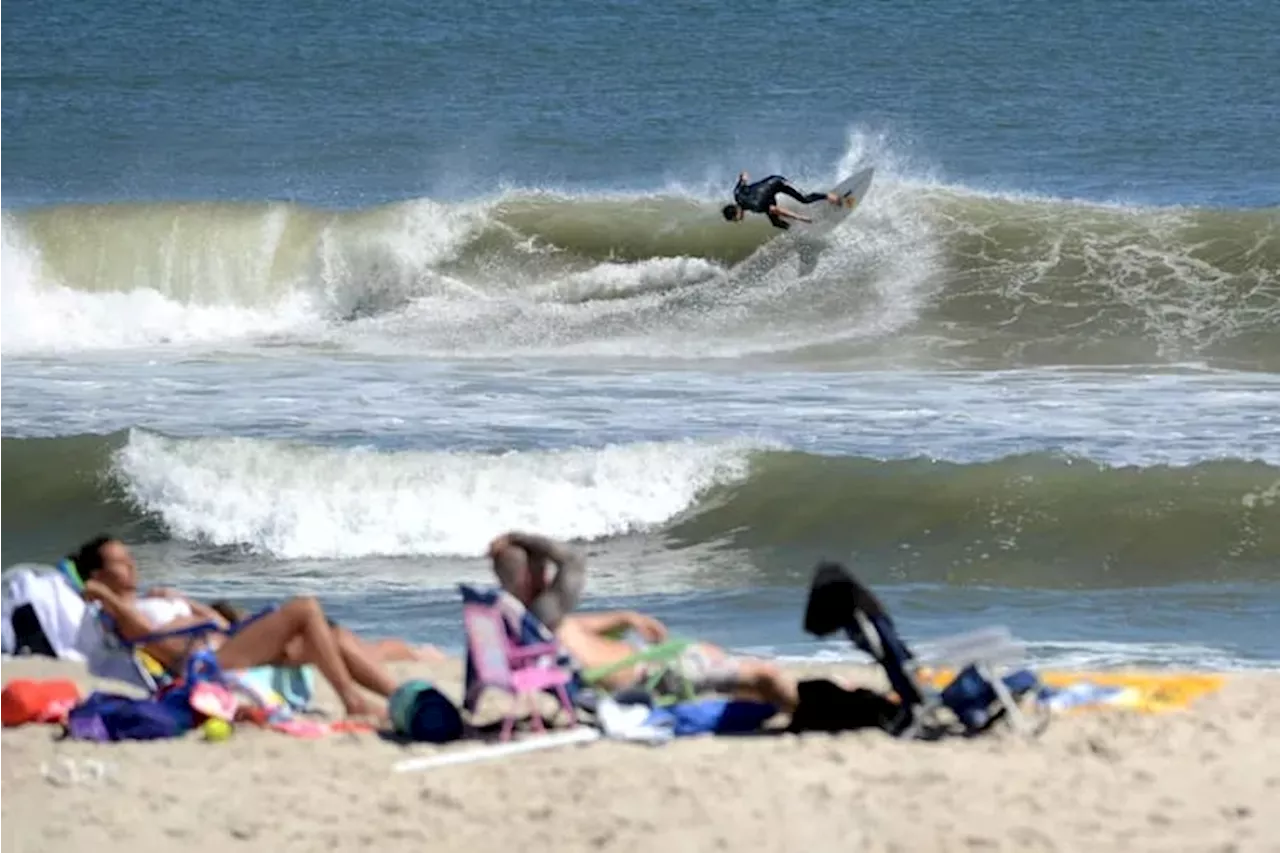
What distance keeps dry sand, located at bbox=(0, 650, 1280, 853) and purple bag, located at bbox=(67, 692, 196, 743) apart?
12 centimetres

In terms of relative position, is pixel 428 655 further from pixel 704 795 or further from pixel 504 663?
pixel 704 795

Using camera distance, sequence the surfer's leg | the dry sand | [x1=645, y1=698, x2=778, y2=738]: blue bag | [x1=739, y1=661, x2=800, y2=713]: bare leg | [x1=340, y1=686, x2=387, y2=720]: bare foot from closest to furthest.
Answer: the dry sand
[x1=645, y1=698, x2=778, y2=738]: blue bag
[x1=739, y1=661, x2=800, y2=713]: bare leg
[x1=340, y1=686, x2=387, y2=720]: bare foot
the surfer's leg

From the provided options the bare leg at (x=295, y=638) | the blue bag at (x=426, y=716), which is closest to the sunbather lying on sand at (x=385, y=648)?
the bare leg at (x=295, y=638)

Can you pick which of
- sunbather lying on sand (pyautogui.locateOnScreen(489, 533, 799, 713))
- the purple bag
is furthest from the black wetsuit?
the purple bag

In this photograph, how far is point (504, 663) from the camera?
7.39 m

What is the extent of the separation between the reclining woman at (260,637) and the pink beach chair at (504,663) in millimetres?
550

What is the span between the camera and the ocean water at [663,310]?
12.1m

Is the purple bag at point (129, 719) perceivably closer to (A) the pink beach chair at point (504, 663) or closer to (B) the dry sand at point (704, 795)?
(B) the dry sand at point (704, 795)

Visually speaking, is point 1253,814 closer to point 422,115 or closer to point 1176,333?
point 1176,333

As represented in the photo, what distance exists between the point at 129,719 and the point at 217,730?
11.6 inches

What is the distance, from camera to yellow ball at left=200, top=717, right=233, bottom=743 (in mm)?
7570

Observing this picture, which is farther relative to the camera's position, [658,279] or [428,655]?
[658,279]

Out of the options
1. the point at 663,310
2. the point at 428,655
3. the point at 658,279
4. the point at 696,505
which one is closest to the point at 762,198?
the point at 663,310

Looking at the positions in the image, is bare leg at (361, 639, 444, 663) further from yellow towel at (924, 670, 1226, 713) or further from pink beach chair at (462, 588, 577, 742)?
yellow towel at (924, 670, 1226, 713)
